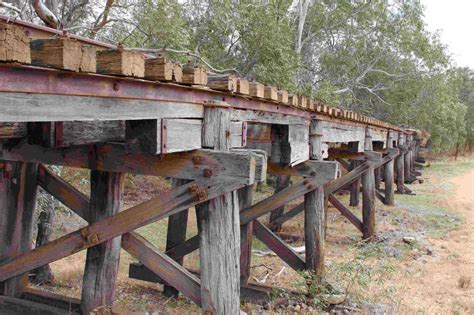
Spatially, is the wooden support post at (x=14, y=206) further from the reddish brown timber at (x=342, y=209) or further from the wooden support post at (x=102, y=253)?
the reddish brown timber at (x=342, y=209)

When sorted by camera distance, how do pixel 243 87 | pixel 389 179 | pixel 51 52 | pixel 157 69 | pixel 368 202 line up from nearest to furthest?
pixel 51 52 → pixel 157 69 → pixel 243 87 → pixel 368 202 → pixel 389 179

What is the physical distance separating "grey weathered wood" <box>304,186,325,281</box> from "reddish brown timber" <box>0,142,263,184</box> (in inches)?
96.3

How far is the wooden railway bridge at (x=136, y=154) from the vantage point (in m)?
1.68

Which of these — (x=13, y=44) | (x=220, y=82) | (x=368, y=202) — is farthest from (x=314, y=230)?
(x=13, y=44)

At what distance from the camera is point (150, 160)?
9.72ft

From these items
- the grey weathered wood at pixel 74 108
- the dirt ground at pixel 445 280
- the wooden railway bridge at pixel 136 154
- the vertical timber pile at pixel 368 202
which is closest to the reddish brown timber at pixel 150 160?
the wooden railway bridge at pixel 136 154

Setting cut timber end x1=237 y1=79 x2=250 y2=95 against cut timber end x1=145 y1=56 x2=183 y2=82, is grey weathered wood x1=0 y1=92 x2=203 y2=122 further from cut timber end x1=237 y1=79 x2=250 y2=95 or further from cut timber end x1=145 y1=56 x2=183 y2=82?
cut timber end x1=237 y1=79 x2=250 y2=95

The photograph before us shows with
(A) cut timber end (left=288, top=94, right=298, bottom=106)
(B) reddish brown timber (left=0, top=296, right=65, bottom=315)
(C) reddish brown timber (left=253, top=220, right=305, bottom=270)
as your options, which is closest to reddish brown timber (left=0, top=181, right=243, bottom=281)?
(B) reddish brown timber (left=0, top=296, right=65, bottom=315)

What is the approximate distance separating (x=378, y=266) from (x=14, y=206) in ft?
14.9

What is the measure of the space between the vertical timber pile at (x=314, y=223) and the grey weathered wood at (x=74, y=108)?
3063mm

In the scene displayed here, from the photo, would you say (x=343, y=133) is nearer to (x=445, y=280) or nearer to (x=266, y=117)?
(x=445, y=280)

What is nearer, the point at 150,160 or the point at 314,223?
the point at 150,160

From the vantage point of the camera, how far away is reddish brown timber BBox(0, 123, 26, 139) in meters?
2.84

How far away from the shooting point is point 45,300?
403 centimetres
